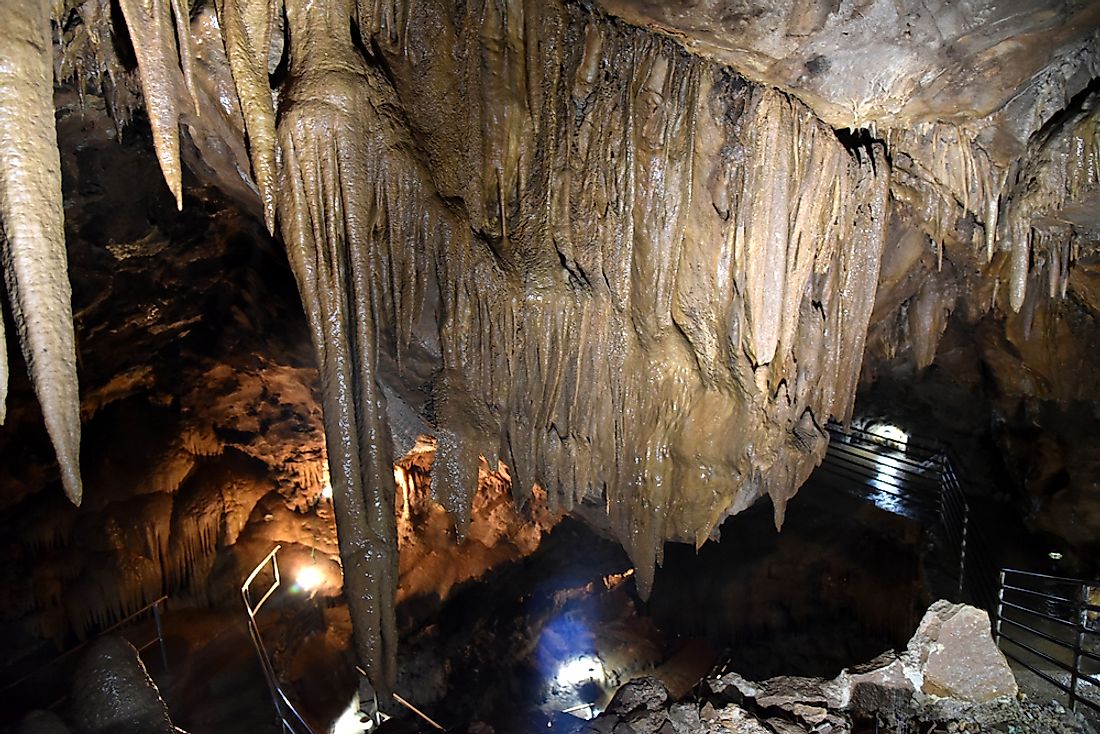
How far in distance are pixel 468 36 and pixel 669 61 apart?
1.18 m

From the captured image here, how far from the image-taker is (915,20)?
3.09 m

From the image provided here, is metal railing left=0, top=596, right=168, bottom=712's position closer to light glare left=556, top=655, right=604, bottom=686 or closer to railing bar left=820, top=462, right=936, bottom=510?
light glare left=556, top=655, right=604, bottom=686

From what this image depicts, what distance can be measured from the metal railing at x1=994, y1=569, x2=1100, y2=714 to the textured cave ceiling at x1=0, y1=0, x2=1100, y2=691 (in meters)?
1.81

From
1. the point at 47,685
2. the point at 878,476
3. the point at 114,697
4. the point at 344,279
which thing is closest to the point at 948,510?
the point at 878,476

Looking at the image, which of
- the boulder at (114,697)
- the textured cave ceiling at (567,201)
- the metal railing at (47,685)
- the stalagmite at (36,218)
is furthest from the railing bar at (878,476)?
the stalagmite at (36,218)

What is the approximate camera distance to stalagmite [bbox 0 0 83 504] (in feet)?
6.94

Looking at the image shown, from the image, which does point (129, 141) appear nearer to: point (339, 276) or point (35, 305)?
point (339, 276)

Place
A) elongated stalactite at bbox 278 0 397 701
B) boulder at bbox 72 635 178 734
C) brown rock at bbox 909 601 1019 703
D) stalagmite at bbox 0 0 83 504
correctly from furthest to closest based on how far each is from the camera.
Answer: boulder at bbox 72 635 178 734, brown rock at bbox 909 601 1019 703, elongated stalactite at bbox 278 0 397 701, stalagmite at bbox 0 0 83 504

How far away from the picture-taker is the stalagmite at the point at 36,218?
6.94 feet

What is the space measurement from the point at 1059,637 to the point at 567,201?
544cm

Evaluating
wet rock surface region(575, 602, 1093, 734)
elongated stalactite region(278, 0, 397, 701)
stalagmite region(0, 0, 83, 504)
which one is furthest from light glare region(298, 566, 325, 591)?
stalagmite region(0, 0, 83, 504)

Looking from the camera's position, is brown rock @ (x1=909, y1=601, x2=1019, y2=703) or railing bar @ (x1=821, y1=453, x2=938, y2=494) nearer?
brown rock @ (x1=909, y1=601, x2=1019, y2=703)

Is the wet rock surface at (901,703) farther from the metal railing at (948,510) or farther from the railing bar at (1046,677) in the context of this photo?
the metal railing at (948,510)

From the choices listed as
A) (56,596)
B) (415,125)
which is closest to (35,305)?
(415,125)
